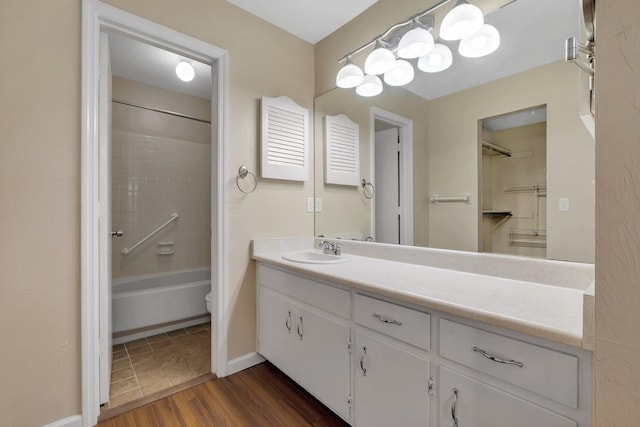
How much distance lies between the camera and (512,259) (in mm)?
1294

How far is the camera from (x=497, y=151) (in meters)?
1.37

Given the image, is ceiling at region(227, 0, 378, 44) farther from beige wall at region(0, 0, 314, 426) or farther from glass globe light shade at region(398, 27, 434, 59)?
beige wall at region(0, 0, 314, 426)

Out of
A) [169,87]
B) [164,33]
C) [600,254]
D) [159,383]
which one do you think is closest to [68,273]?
[159,383]

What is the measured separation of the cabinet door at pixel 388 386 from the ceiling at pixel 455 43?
1.37m

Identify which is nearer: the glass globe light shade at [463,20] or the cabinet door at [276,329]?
the glass globe light shade at [463,20]

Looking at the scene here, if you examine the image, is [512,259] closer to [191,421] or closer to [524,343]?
[524,343]

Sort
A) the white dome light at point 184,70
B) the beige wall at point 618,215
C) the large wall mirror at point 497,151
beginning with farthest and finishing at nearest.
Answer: the white dome light at point 184,70
the large wall mirror at point 497,151
the beige wall at point 618,215

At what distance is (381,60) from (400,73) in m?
0.14

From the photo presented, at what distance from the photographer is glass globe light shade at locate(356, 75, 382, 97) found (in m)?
1.94

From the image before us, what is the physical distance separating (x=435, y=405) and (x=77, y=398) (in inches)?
66.8

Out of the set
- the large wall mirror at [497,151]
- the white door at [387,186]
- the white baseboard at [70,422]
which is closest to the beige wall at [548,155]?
the large wall mirror at [497,151]

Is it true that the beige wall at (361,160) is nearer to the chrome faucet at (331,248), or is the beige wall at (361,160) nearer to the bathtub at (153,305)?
the chrome faucet at (331,248)

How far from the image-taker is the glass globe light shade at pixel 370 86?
6.36ft

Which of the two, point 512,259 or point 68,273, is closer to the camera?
point 512,259
